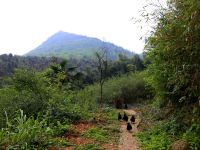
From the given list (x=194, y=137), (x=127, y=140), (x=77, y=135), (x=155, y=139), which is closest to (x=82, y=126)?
(x=77, y=135)

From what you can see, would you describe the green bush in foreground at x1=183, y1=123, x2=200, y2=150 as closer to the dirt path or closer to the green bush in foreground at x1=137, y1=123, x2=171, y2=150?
the green bush in foreground at x1=137, y1=123, x2=171, y2=150

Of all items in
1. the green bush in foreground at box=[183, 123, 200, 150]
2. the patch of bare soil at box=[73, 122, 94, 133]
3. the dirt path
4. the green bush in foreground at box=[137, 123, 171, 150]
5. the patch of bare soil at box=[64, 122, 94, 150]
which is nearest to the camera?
the green bush in foreground at box=[183, 123, 200, 150]

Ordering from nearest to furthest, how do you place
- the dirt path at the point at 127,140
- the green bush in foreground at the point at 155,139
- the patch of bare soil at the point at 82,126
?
the green bush in foreground at the point at 155,139
the dirt path at the point at 127,140
the patch of bare soil at the point at 82,126

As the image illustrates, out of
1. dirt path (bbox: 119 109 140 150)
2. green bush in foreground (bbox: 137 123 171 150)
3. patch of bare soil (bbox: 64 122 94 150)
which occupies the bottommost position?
dirt path (bbox: 119 109 140 150)

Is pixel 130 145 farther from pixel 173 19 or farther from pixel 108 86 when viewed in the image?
pixel 108 86

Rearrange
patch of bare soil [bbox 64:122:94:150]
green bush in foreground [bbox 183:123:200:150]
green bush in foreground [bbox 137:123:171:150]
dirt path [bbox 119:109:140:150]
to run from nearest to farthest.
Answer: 1. green bush in foreground [bbox 183:123:200:150]
2. green bush in foreground [bbox 137:123:171:150]
3. dirt path [bbox 119:109:140:150]
4. patch of bare soil [bbox 64:122:94:150]

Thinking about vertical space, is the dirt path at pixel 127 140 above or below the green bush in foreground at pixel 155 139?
below

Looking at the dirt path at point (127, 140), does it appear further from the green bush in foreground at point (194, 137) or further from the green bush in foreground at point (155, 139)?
the green bush in foreground at point (194, 137)

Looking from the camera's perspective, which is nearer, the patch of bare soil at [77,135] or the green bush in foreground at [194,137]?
the green bush in foreground at [194,137]

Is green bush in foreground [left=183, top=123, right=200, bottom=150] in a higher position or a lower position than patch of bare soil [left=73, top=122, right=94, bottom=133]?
higher

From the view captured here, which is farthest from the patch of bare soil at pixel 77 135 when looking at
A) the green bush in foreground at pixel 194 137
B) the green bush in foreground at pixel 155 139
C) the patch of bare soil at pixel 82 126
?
the green bush in foreground at pixel 194 137

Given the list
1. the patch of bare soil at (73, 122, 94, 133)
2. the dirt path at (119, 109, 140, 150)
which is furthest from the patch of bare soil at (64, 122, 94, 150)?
the dirt path at (119, 109, 140, 150)

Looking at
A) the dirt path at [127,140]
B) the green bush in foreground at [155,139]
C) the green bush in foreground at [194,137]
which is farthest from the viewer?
the dirt path at [127,140]

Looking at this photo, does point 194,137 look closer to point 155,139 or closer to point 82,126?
point 155,139
